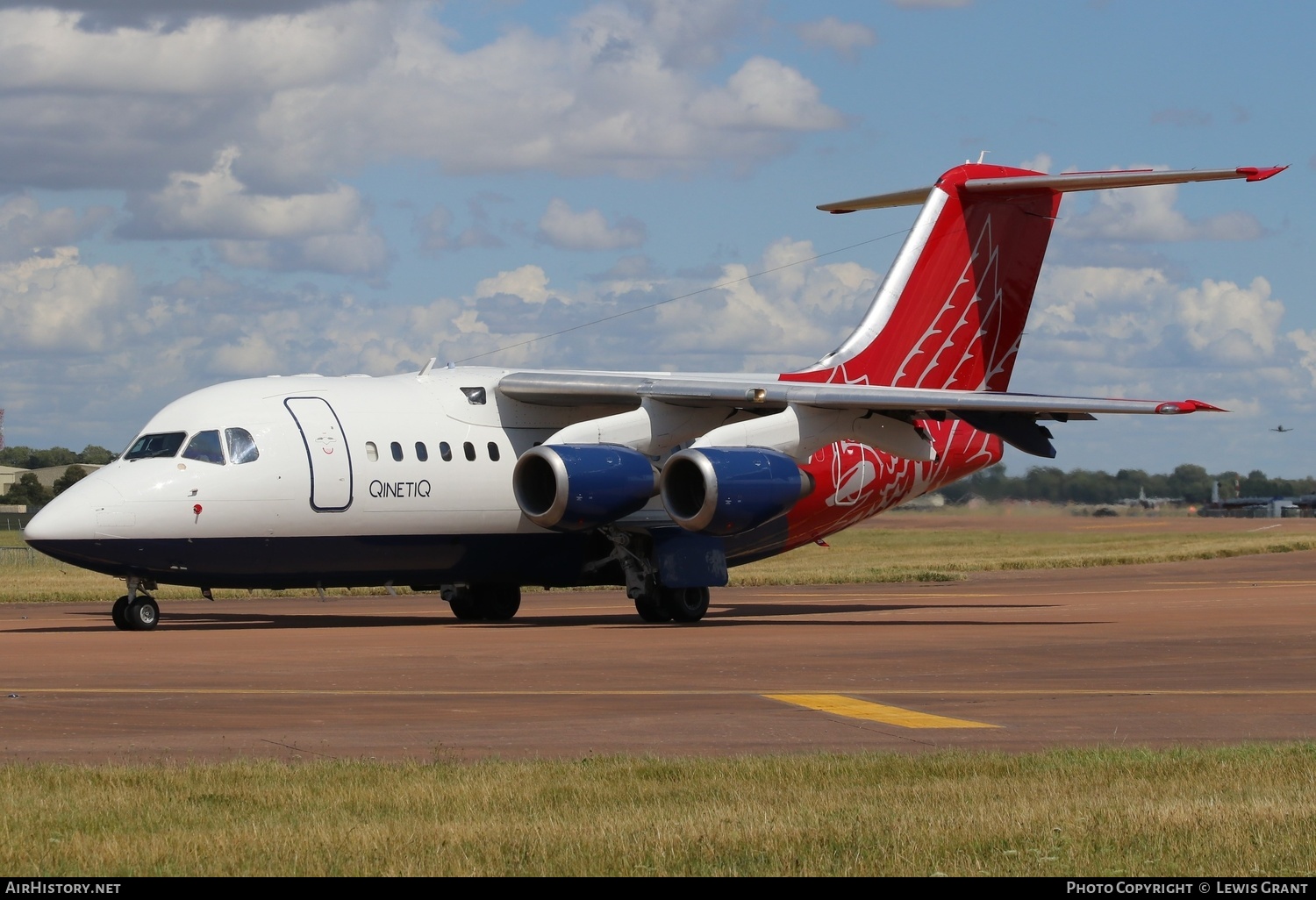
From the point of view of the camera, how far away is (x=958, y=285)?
28.6 m

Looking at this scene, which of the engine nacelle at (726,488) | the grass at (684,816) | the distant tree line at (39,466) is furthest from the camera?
the distant tree line at (39,466)

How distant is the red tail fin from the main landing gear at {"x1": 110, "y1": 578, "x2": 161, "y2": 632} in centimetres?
1085

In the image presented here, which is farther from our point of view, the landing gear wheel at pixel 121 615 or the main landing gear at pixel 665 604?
the main landing gear at pixel 665 604

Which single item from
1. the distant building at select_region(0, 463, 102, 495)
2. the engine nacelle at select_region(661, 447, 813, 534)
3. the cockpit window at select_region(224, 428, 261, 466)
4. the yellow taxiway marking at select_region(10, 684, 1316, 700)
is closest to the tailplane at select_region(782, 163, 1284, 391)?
the engine nacelle at select_region(661, 447, 813, 534)

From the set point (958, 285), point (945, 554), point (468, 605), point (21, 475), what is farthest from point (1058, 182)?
point (21, 475)

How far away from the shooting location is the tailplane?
2783 cm

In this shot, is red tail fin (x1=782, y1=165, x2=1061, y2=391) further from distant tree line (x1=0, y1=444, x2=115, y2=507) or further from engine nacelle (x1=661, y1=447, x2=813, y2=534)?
distant tree line (x1=0, y1=444, x2=115, y2=507)

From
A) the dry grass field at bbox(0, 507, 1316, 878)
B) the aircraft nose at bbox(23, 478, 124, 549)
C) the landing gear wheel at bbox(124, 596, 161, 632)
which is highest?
the aircraft nose at bbox(23, 478, 124, 549)

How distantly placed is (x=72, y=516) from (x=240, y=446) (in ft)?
8.08

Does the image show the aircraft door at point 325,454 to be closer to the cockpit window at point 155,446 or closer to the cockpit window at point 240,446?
the cockpit window at point 240,446

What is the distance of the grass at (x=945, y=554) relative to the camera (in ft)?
126

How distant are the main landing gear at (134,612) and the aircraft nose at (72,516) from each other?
1.56 metres

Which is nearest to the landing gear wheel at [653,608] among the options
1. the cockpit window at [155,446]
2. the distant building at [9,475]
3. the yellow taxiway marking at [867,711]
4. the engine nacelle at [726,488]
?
the engine nacelle at [726,488]

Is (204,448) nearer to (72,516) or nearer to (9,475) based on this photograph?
(72,516)
